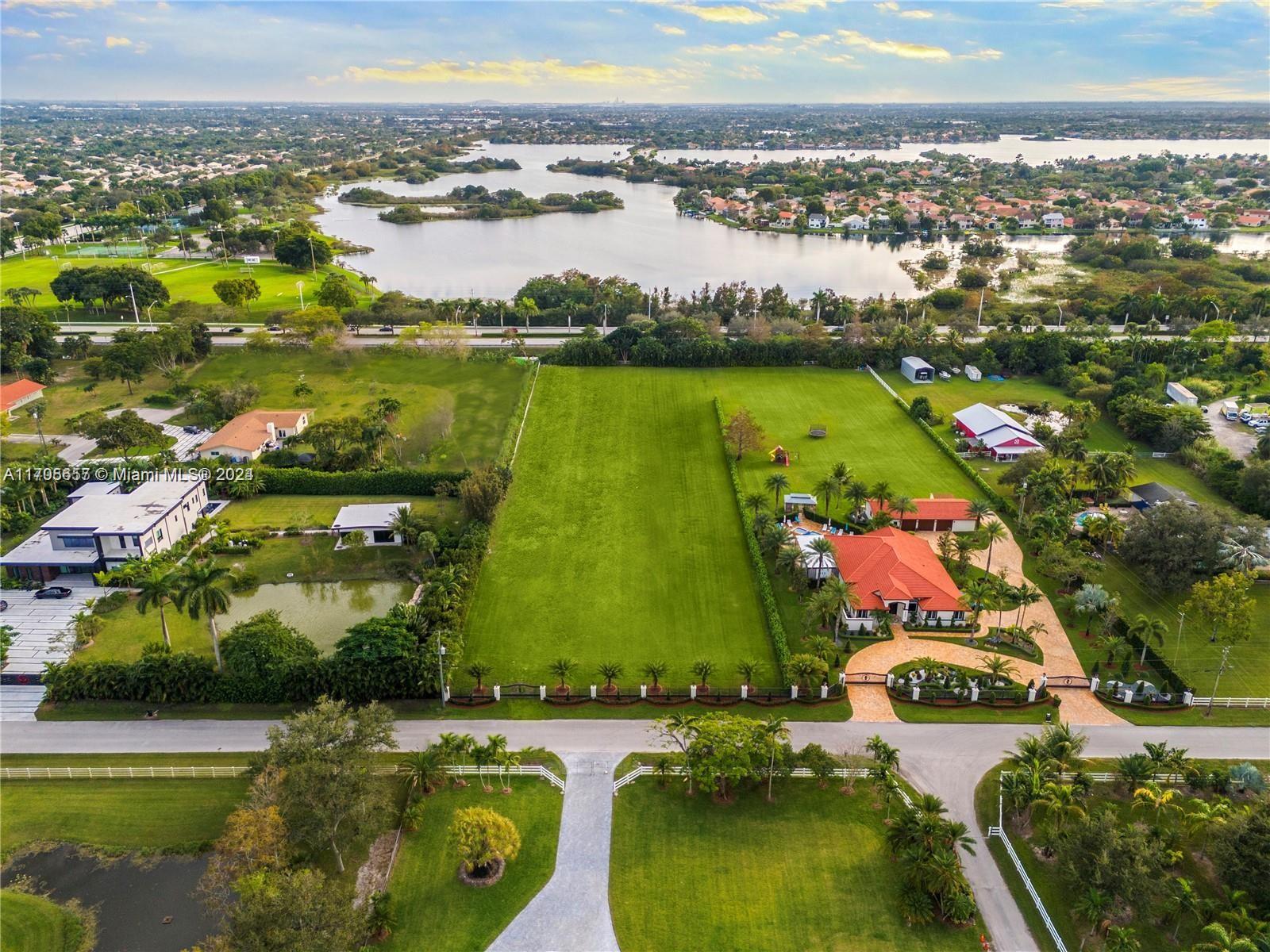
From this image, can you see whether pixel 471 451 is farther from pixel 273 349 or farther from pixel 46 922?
pixel 46 922

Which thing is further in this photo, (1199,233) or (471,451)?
(1199,233)

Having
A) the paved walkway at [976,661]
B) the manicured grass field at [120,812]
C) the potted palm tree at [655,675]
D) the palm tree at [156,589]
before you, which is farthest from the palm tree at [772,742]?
the palm tree at [156,589]

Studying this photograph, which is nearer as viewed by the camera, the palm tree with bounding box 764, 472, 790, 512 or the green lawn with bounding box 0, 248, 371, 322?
the palm tree with bounding box 764, 472, 790, 512

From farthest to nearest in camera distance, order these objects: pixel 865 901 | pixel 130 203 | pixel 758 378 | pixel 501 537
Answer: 1. pixel 130 203
2. pixel 758 378
3. pixel 501 537
4. pixel 865 901

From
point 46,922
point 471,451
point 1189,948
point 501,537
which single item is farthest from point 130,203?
point 1189,948

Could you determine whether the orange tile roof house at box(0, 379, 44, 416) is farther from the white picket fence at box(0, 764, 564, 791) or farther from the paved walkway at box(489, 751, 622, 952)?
the paved walkway at box(489, 751, 622, 952)

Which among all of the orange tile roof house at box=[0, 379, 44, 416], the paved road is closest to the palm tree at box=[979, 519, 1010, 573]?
the paved road
